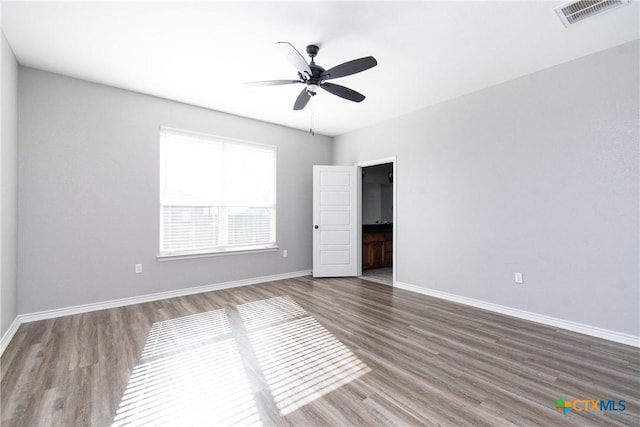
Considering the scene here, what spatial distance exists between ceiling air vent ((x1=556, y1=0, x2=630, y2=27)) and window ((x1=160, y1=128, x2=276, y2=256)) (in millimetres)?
4087

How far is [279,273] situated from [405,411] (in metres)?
3.71

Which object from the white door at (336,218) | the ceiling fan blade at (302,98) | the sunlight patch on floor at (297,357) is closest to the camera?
the sunlight patch on floor at (297,357)

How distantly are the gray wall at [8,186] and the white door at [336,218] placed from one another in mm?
3912

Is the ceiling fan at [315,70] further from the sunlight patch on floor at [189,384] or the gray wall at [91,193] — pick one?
the sunlight patch on floor at [189,384]

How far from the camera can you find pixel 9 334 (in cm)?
Answer: 262

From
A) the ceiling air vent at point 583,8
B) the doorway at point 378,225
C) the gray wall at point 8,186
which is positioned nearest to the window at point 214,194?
the gray wall at point 8,186

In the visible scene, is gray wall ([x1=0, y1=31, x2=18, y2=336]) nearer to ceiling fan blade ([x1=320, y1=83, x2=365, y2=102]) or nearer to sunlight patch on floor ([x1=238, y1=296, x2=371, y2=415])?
sunlight patch on floor ([x1=238, y1=296, x2=371, y2=415])

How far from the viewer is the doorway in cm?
538

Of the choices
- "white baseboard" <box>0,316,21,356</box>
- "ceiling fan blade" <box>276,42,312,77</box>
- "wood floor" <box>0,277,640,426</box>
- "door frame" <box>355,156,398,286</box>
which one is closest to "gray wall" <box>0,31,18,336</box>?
"white baseboard" <box>0,316,21,356</box>

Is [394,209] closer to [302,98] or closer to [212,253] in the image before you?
[302,98]

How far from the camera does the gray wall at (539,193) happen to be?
2.65 m

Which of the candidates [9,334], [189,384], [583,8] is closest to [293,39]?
[583,8]

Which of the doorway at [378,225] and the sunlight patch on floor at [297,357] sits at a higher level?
the doorway at [378,225]

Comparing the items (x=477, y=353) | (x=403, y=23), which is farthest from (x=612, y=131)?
(x=477, y=353)
